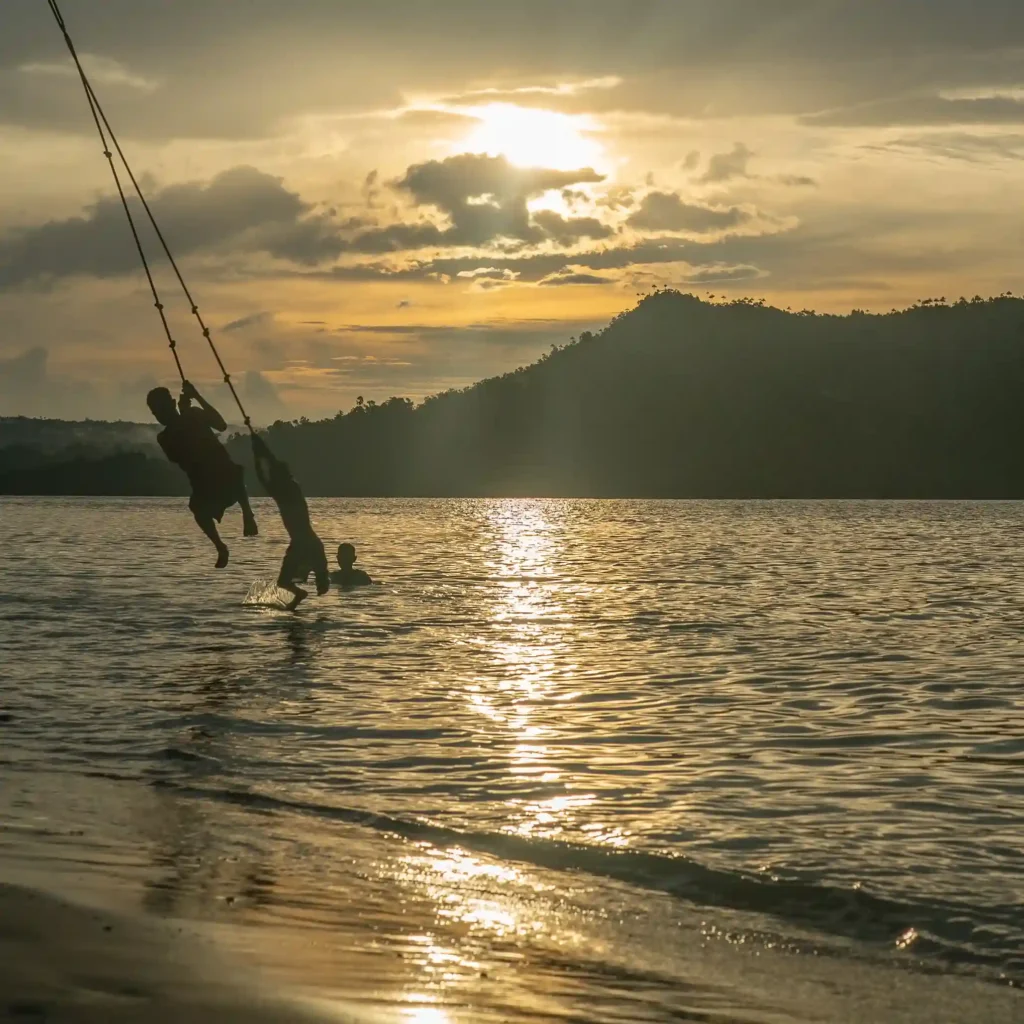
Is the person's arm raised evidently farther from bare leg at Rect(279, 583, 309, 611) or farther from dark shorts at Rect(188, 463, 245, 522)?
bare leg at Rect(279, 583, 309, 611)

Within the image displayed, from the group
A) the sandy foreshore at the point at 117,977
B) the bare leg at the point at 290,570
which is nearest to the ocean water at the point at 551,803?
the sandy foreshore at the point at 117,977

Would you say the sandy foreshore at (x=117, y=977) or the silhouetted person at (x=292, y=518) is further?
the silhouetted person at (x=292, y=518)

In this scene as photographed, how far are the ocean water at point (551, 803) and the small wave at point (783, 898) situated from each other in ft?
0.09

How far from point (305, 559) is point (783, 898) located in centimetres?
1932

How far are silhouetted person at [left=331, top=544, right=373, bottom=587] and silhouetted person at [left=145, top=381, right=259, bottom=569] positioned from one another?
15447 millimetres

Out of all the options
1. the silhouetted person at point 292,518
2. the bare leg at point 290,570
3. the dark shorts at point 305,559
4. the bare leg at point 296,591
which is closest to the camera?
the silhouetted person at point 292,518

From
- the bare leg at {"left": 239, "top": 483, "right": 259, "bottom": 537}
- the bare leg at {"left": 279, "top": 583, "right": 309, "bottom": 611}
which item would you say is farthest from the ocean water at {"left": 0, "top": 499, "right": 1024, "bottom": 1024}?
the bare leg at {"left": 239, "top": 483, "right": 259, "bottom": 537}

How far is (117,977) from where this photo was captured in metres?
6.68

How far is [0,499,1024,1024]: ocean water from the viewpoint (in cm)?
761

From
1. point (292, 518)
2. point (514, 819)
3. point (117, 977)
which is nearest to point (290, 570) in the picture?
point (292, 518)

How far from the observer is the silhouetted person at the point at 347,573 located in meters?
38.5

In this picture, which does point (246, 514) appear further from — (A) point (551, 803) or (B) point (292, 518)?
(A) point (551, 803)

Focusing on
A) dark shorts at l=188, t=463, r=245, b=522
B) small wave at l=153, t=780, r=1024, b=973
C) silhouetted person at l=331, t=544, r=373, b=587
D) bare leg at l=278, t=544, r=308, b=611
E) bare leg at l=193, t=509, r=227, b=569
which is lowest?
small wave at l=153, t=780, r=1024, b=973

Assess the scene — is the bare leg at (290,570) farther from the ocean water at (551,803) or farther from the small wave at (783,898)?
the small wave at (783,898)
